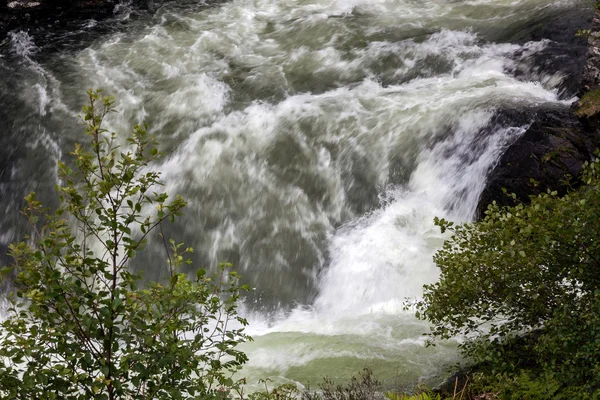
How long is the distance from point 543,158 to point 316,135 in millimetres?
5016

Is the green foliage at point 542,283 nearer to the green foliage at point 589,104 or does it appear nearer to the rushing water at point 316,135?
the rushing water at point 316,135

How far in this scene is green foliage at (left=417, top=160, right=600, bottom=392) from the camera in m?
5.61

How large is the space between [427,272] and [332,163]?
353cm

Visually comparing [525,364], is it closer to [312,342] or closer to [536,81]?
[312,342]

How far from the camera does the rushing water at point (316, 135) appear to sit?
34.7ft

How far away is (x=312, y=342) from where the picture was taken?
988 centimetres

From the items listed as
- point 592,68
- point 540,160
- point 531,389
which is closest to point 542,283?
point 531,389

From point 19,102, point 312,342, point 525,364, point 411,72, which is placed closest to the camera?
point 525,364

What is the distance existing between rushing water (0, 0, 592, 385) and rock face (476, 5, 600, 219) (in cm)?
67

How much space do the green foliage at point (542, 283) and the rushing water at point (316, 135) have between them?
228 cm

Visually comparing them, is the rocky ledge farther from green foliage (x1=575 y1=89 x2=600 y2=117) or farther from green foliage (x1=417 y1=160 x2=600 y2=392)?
green foliage (x1=417 y1=160 x2=600 y2=392)

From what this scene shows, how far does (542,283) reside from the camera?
20.3 feet

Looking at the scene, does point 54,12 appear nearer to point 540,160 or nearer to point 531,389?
point 540,160

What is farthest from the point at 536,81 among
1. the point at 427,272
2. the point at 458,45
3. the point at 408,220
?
the point at 427,272
